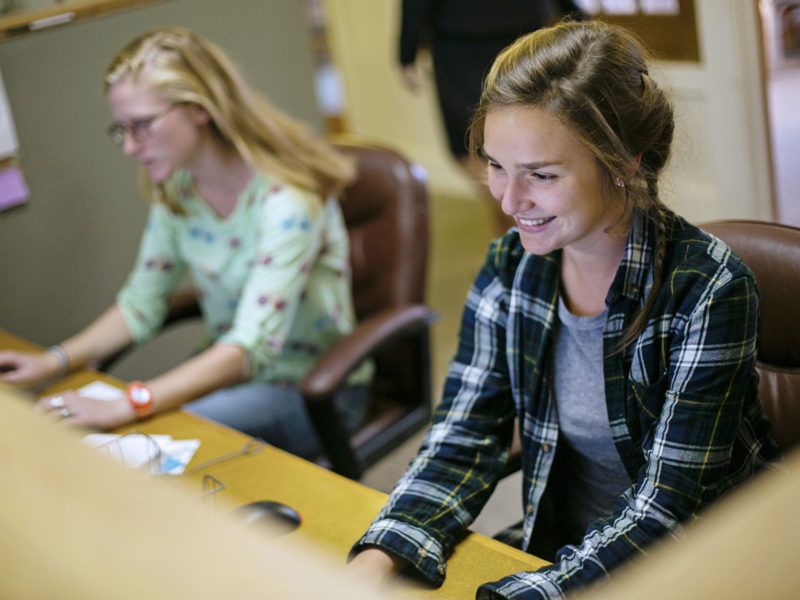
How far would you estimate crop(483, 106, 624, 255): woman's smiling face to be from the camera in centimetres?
105

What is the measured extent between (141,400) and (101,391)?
7.2 inches

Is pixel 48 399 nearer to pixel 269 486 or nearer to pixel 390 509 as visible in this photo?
pixel 269 486

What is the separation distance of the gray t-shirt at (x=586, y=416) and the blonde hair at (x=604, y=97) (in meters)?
0.09

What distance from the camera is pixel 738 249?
129 centimetres

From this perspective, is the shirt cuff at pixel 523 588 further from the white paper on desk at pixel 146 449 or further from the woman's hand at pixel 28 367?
the woman's hand at pixel 28 367

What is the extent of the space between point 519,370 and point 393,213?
858 millimetres

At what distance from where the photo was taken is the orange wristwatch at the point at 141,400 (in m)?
1.66

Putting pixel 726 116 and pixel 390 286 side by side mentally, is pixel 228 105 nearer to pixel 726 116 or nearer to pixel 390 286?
pixel 390 286

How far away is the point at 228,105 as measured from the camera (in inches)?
74.9

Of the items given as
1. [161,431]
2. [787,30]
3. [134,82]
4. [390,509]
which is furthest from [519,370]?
[787,30]

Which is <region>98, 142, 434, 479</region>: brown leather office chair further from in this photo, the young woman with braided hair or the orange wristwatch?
the young woman with braided hair

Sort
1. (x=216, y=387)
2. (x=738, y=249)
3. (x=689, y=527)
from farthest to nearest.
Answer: (x=216, y=387)
(x=738, y=249)
(x=689, y=527)

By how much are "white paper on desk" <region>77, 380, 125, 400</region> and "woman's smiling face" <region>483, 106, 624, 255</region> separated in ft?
3.18

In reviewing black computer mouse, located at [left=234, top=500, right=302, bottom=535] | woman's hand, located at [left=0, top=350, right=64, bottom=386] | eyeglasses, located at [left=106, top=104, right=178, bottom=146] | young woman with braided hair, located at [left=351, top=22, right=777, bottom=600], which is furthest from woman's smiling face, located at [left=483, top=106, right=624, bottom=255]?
woman's hand, located at [left=0, top=350, right=64, bottom=386]
